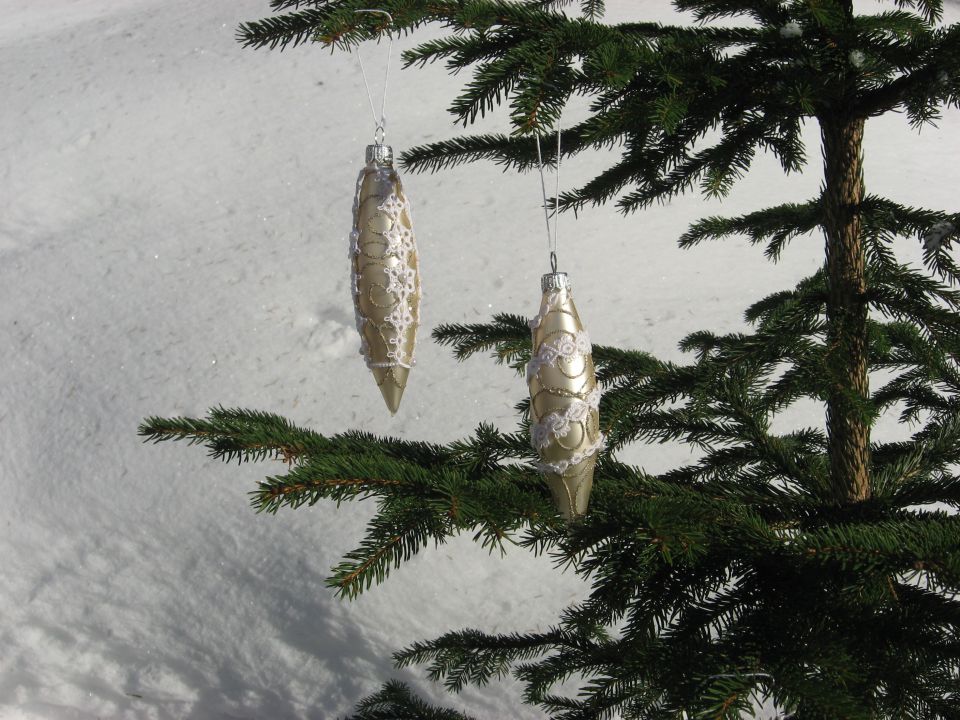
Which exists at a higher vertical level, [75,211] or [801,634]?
[75,211]

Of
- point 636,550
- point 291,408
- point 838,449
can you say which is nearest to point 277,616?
point 291,408

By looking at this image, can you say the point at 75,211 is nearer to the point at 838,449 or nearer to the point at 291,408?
the point at 291,408

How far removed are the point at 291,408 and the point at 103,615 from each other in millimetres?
997

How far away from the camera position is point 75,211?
4.16 metres

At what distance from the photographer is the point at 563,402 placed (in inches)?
41.0

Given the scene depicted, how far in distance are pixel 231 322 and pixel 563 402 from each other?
2831mm

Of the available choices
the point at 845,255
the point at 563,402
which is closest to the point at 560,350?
the point at 563,402

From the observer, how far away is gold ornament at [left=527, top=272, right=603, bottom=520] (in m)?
1.02

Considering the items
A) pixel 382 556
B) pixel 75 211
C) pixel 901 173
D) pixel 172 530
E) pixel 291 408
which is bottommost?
pixel 382 556

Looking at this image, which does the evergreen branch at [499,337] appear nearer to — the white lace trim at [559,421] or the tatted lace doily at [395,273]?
the tatted lace doily at [395,273]

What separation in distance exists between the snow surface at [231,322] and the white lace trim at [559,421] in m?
1.62

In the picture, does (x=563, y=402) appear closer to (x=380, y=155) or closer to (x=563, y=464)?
(x=563, y=464)

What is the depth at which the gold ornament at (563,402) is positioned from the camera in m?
1.02

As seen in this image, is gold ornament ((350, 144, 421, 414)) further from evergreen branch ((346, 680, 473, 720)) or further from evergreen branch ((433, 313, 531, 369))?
evergreen branch ((346, 680, 473, 720))
